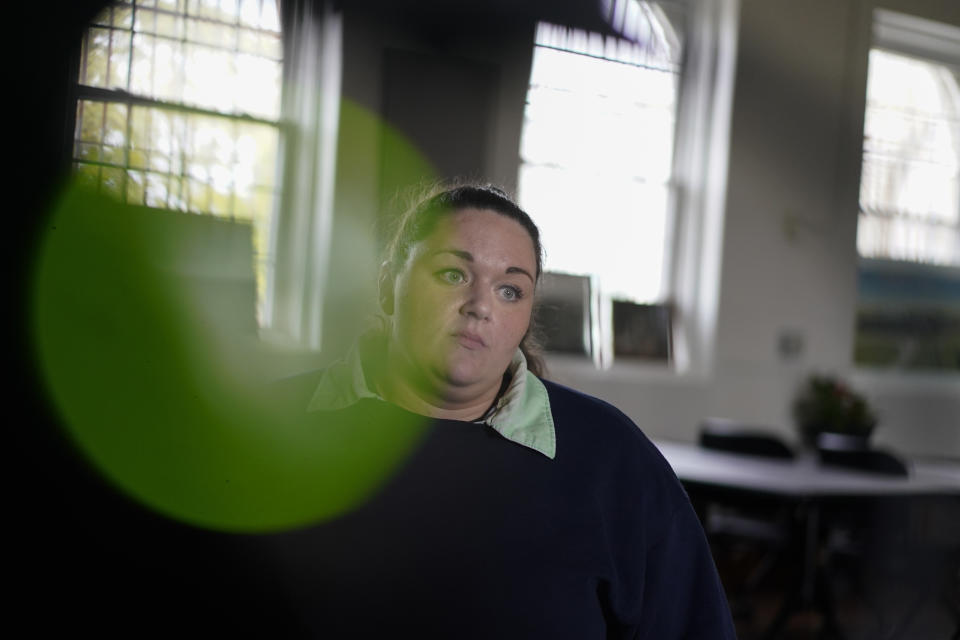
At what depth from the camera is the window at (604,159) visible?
1.22m

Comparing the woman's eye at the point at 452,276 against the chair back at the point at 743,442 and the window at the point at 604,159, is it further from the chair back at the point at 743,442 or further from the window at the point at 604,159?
the chair back at the point at 743,442

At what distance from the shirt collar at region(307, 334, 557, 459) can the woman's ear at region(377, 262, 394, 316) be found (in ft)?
0.12

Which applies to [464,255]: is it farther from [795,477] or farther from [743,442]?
[743,442]

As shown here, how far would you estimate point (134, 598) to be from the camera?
973mm

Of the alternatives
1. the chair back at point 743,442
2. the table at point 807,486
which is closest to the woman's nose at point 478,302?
the table at point 807,486

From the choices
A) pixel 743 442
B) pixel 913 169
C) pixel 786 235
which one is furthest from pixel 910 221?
pixel 743 442

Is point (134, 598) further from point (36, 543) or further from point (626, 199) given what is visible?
point (626, 199)

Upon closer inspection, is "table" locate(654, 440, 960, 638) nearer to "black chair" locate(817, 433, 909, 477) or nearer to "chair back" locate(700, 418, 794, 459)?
"black chair" locate(817, 433, 909, 477)

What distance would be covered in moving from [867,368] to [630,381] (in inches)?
176

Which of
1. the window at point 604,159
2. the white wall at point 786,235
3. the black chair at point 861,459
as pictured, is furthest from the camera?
the white wall at point 786,235

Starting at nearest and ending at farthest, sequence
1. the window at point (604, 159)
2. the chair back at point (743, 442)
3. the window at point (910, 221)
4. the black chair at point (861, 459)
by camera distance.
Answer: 1. the window at point (604, 159)
2. the black chair at point (861, 459)
3. the chair back at point (743, 442)
4. the window at point (910, 221)

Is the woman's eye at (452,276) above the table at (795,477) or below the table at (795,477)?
above

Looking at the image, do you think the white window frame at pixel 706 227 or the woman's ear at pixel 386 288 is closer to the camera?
the woman's ear at pixel 386 288

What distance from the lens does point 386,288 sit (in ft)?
3.36
